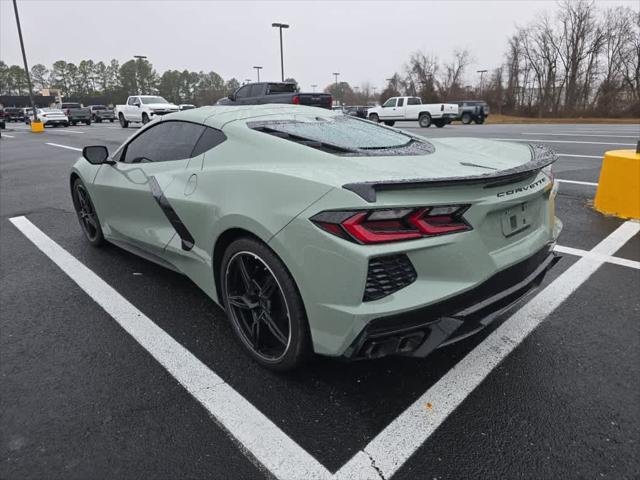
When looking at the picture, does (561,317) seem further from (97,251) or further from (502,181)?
(97,251)

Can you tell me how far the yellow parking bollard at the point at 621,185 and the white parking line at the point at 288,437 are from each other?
2258 millimetres

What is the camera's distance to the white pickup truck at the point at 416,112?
978 inches

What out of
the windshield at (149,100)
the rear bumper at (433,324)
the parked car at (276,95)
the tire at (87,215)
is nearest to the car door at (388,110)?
the parked car at (276,95)

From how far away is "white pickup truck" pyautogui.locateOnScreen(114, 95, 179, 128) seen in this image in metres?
25.4

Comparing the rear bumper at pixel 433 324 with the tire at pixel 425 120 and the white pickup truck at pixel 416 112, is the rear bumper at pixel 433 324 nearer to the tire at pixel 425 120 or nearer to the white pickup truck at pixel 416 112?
the white pickup truck at pixel 416 112

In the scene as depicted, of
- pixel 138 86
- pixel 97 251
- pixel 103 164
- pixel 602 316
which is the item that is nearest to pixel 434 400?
pixel 602 316

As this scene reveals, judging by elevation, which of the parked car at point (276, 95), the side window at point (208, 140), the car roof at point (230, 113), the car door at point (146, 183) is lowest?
the car door at point (146, 183)

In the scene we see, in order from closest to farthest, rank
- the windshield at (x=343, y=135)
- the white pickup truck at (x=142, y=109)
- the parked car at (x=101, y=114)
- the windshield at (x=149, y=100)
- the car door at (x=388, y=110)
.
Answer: the windshield at (x=343, y=135), the white pickup truck at (x=142, y=109), the windshield at (x=149, y=100), the car door at (x=388, y=110), the parked car at (x=101, y=114)

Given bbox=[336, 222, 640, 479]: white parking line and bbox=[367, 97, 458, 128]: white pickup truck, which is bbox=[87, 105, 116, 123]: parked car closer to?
bbox=[367, 97, 458, 128]: white pickup truck

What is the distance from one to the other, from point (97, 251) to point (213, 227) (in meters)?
2.57

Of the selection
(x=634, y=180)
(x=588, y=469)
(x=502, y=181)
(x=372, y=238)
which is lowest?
(x=588, y=469)

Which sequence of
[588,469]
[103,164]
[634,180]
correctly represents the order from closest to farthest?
[588,469], [103,164], [634,180]

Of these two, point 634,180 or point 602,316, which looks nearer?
point 602,316

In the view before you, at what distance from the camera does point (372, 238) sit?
189 centimetres
